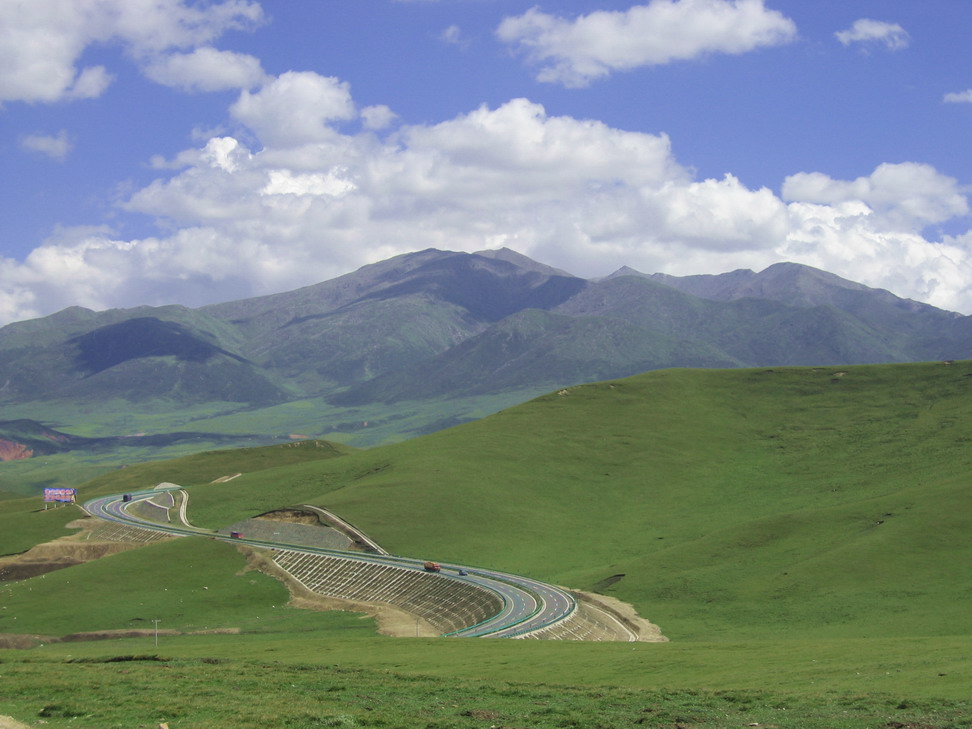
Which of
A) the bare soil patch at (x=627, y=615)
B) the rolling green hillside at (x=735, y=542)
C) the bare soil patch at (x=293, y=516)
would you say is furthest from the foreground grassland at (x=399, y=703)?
the bare soil patch at (x=293, y=516)

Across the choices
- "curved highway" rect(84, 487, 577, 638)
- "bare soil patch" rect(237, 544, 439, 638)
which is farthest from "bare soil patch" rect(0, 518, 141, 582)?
"bare soil patch" rect(237, 544, 439, 638)

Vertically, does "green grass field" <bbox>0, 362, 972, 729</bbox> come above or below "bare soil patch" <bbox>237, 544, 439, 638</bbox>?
above

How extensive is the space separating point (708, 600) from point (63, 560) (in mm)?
105454

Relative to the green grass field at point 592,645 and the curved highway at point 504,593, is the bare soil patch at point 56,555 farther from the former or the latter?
the green grass field at point 592,645

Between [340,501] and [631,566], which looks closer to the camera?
[631,566]

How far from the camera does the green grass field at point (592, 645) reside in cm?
4871

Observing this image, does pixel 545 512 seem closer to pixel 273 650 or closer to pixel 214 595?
pixel 214 595

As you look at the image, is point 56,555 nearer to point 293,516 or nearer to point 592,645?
point 293,516

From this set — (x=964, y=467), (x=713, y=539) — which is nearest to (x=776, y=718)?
(x=713, y=539)

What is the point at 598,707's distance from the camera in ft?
163

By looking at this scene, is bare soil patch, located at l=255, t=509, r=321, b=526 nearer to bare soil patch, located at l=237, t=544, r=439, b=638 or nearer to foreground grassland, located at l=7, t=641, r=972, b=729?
bare soil patch, located at l=237, t=544, r=439, b=638

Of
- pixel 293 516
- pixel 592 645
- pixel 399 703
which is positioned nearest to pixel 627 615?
pixel 592 645

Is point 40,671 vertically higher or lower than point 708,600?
higher

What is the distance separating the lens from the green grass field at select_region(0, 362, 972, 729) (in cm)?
4871
